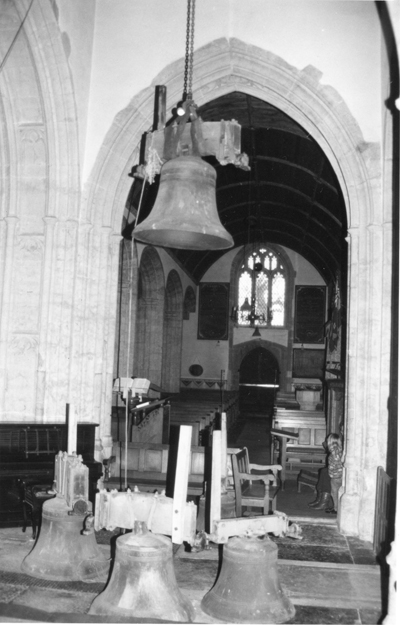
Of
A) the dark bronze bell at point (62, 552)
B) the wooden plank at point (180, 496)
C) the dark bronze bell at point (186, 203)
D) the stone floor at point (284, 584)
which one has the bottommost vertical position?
the stone floor at point (284, 584)

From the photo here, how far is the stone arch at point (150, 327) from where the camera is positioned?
15.5m

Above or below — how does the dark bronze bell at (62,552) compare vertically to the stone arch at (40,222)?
below

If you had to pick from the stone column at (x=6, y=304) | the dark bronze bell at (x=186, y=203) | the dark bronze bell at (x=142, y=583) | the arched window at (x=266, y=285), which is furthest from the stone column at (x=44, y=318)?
the arched window at (x=266, y=285)

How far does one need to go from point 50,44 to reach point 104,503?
184 inches

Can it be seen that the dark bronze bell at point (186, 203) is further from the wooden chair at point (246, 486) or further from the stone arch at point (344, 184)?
the stone arch at point (344, 184)

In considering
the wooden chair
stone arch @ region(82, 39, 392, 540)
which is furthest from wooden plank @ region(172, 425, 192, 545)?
stone arch @ region(82, 39, 392, 540)

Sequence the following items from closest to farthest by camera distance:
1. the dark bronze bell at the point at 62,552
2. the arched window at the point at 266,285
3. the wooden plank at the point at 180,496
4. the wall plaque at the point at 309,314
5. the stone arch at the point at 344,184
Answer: the wooden plank at the point at 180,496 < the dark bronze bell at the point at 62,552 < the stone arch at the point at 344,184 < the wall plaque at the point at 309,314 < the arched window at the point at 266,285

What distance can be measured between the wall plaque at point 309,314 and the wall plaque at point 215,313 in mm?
2321

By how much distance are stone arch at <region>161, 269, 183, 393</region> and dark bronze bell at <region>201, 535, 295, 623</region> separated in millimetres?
13972

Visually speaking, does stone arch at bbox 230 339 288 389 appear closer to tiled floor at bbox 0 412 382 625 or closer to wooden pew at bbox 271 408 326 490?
wooden pew at bbox 271 408 326 490

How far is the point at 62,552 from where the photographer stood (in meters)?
4.10

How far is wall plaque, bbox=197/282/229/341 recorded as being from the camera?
1942 cm

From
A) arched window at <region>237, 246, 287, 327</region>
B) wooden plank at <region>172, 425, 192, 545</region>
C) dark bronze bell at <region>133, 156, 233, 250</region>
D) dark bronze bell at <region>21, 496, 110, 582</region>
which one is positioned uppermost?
arched window at <region>237, 246, 287, 327</region>

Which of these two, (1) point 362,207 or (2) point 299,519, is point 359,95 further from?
(2) point 299,519
